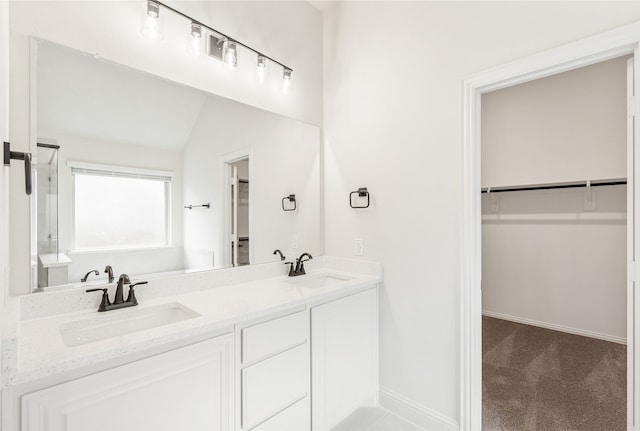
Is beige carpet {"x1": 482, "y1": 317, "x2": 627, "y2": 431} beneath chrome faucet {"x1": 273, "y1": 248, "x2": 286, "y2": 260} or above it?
beneath

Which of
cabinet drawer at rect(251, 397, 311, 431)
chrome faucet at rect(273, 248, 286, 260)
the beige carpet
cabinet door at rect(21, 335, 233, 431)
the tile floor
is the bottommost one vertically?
the tile floor

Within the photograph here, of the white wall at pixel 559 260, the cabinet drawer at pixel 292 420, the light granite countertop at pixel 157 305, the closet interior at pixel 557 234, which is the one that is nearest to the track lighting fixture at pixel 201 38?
the light granite countertop at pixel 157 305

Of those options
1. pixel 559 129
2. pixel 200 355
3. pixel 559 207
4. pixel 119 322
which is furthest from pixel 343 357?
pixel 559 129

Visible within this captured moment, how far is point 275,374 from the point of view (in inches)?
59.2

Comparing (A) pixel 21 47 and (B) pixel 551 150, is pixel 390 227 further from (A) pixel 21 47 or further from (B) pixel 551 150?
(B) pixel 551 150

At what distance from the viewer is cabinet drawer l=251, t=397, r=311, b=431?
4.84ft

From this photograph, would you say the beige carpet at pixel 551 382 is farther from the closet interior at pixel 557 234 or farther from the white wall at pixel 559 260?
the white wall at pixel 559 260

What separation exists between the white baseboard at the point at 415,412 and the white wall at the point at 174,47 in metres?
2.08

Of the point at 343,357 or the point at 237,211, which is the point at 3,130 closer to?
the point at 237,211

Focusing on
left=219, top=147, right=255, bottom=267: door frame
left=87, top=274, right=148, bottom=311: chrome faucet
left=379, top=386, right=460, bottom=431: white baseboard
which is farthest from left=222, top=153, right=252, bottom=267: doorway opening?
left=379, top=386, right=460, bottom=431: white baseboard

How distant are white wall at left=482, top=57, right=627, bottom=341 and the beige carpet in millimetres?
394

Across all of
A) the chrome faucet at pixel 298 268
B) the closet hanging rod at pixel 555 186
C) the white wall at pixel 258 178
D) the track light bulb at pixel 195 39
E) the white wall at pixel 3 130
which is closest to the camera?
the white wall at pixel 3 130

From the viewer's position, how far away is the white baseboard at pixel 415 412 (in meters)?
1.83

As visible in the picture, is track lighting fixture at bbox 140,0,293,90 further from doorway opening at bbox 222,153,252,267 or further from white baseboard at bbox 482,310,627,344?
white baseboard at bbox 482,310,627,344
